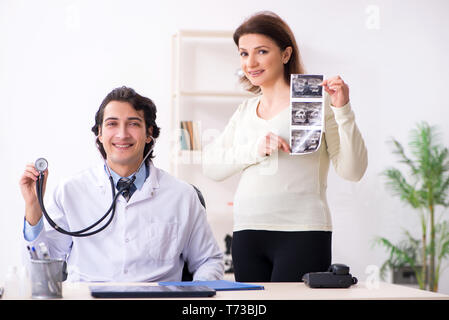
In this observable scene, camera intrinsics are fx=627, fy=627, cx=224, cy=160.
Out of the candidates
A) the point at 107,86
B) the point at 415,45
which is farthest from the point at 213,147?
the point at 415,45

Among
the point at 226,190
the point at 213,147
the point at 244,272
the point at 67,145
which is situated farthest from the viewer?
the point at 226,190

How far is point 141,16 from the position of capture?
379 centimetres

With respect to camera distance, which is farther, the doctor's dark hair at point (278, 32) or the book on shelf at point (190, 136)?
the book on shelf at point (190, 136)

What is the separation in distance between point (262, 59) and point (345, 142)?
1.31ft

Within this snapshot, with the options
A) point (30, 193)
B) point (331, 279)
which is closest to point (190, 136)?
point (30, 193)

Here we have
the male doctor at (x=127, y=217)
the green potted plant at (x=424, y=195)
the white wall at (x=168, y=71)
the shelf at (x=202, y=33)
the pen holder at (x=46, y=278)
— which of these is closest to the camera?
the pen holder at (x=46, y=278)

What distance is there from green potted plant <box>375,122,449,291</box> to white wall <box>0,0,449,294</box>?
0.28 feet

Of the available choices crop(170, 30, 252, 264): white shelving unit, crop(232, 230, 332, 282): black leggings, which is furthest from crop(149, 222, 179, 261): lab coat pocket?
crop(170, 30, 252, 264): white shelving unit

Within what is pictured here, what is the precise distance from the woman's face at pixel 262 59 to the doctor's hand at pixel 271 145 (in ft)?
0.83

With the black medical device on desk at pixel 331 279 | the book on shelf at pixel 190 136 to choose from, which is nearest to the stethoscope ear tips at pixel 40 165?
the black medical device on desk at pixel 331 279

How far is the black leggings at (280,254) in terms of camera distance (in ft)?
6.06

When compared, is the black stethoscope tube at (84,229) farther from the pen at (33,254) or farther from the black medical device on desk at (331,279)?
the black medical device on desk at (331,279)
